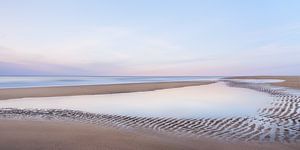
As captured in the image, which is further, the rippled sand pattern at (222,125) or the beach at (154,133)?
the rippled sand pattern at (222,125)

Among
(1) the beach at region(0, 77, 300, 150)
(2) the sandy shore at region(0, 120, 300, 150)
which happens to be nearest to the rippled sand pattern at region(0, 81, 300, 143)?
(1) the beach at region(0, 77, 300, 150)

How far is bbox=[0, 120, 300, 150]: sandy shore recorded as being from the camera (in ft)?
24.0

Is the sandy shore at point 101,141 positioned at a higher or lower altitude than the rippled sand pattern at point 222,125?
higher

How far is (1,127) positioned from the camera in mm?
9875

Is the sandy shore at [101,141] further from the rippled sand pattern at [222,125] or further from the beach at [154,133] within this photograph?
the rippled sand pattern at [222,125]

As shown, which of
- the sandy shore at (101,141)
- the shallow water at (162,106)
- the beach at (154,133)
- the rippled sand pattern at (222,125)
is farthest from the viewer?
the shallow water at (162,106)

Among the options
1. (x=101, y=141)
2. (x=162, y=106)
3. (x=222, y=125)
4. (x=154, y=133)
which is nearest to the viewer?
(x=101, y=141)

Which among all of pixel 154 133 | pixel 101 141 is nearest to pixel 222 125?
pixel 154 133

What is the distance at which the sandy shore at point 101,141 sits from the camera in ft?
24.0

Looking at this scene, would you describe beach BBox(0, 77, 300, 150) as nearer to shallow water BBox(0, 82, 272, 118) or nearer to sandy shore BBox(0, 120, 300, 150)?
sandy shore BBox(0, 120, 300, 150)

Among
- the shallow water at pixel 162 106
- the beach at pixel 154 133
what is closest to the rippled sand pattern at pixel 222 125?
the beach at pixel 154 133

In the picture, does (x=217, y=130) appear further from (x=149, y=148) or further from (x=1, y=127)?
(x=1, y=127)

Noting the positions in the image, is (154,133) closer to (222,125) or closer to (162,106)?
(222,125)

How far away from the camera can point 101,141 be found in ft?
25.9
